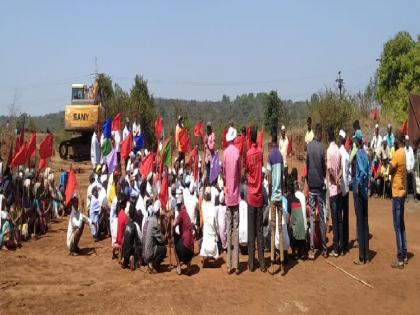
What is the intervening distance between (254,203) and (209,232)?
1049mm

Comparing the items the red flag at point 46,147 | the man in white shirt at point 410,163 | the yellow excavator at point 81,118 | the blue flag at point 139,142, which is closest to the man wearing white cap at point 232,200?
the red flag at point 46,147

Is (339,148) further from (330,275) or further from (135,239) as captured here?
(135,239)

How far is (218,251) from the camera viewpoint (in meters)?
8.79

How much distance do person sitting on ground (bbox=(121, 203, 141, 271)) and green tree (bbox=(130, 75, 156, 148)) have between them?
22116mm

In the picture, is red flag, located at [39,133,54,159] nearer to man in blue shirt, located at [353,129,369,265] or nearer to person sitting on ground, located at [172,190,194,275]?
person sitting on ground, located at [172,190,194,275]

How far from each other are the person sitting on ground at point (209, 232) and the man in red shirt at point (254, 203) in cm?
71

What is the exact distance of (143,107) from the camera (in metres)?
31.9

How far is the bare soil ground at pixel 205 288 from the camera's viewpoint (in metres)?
6.75

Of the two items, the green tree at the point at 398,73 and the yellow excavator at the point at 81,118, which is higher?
the green tree at the point at 398,73

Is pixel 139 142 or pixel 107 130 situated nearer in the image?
pixel 107 130

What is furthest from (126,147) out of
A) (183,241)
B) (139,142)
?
(183,241)

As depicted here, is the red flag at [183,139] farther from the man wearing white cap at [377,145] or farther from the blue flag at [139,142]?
the man wearing white cap at [377,145]

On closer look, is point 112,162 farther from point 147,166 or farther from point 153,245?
point 153,245

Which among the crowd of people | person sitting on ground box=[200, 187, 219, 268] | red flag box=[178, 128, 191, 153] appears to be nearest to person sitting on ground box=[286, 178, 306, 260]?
the crowd of people
